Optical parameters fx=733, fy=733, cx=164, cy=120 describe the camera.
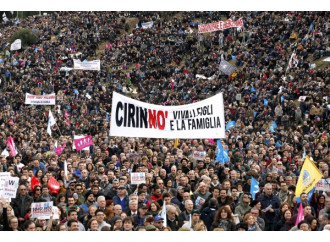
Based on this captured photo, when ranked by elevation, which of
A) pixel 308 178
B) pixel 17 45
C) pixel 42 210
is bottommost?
pixel 42 210

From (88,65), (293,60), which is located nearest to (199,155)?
(293,60)

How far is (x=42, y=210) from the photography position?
11.2m

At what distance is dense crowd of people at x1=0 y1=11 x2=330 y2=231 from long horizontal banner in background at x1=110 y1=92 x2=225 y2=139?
0.75 m

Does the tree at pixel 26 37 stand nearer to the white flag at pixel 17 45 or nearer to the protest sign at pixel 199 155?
the white flag at pixel 17 45

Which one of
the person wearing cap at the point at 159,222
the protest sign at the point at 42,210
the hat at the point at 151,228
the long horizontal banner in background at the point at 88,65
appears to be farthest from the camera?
the long horizontal banner in background at the point at 88,65

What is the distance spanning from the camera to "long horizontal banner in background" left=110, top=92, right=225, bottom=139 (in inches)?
605

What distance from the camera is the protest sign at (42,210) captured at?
11.2m

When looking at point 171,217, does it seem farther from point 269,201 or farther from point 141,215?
A: point 269,201

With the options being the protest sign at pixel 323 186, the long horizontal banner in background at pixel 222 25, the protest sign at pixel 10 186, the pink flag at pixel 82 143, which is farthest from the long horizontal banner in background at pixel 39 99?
the protest sign at pixel 323 186

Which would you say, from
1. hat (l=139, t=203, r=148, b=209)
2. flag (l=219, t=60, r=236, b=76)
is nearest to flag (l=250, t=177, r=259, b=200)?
hat (l=139, t=203, r=148, b=209)

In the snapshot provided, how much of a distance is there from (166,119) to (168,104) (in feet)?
66.9

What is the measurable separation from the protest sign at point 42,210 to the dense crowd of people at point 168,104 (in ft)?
0.32

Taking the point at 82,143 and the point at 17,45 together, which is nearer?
the point at 82,143

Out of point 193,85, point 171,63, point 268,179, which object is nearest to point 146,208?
point 268,179
